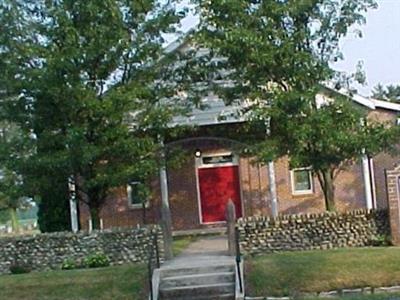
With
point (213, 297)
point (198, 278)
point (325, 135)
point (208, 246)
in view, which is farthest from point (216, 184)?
point (213, 297)

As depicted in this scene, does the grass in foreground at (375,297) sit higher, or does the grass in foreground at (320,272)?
the grass in foreground at (320,272)

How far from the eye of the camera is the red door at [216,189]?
24391 millimetres

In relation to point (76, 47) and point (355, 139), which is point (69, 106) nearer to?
point (76, 47)

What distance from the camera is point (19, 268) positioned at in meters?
17.5

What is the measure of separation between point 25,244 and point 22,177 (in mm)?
1744

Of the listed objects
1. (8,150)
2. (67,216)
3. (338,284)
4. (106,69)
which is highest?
(106,69)

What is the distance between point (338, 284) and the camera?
13984 mm

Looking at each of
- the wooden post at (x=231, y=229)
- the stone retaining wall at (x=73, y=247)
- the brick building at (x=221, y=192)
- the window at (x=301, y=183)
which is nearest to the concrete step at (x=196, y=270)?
the wooden post at (x=231, y=229)

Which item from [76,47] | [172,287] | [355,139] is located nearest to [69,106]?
[76,47]

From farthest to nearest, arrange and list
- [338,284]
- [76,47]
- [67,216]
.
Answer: [67,216], [76,47], [338,284]

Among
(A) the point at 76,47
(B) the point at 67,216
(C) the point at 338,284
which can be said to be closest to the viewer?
(C) the point at 338,284

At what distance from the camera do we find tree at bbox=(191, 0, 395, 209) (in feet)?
58.0

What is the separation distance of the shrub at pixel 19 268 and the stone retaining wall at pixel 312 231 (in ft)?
16.4

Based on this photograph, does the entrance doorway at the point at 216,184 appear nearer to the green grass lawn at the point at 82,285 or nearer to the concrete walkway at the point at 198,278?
the concrete walkway at the point at 198,278
